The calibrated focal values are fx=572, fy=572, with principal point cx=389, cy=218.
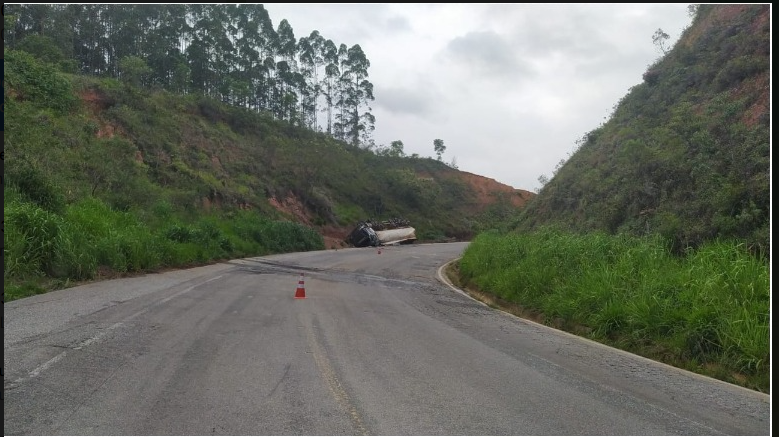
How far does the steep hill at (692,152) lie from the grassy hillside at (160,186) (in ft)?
45.2

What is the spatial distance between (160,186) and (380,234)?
696 inches

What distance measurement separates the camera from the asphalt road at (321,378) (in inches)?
188

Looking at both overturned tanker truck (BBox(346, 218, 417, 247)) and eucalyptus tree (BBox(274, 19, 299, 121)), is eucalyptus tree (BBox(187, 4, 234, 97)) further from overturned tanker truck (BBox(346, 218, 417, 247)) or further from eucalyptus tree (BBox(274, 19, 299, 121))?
overturned tanker truck (BBox(346, 218, 417, 247))

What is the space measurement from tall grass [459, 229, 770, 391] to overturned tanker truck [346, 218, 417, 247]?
28414mm

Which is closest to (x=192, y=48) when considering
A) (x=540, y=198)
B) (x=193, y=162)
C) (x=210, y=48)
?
(x=210, y=48)

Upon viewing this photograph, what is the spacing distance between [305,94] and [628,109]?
186ft

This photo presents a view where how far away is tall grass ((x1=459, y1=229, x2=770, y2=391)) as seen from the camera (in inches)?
297

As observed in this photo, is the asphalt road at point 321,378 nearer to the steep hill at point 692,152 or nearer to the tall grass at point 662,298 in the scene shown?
the tall grass at point 662,298

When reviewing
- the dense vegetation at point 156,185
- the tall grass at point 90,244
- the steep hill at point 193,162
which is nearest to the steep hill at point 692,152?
the tall grass at point 90,244

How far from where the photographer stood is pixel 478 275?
18531 mm

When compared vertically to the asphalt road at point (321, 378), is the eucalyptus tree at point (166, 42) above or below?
above

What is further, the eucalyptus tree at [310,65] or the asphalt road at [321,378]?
the eucalyptus tree at [310,65]

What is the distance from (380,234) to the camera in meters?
44.1

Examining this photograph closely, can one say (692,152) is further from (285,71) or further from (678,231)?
(285,71)
